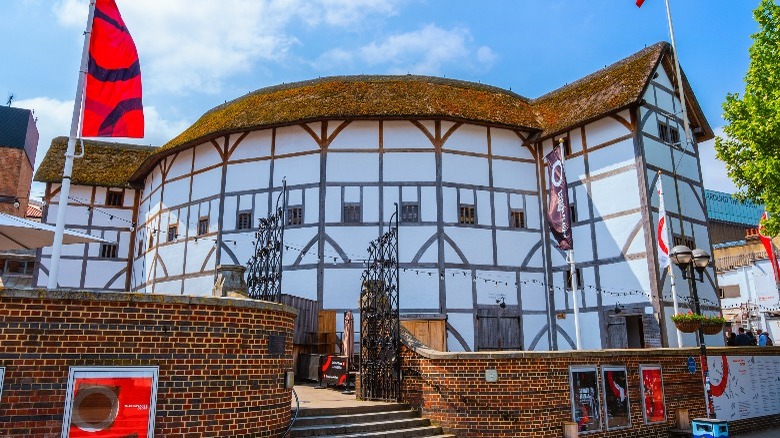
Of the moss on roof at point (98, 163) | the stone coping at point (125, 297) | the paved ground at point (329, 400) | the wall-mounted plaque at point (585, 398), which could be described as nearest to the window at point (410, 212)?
the paved ground at point (329, 400)

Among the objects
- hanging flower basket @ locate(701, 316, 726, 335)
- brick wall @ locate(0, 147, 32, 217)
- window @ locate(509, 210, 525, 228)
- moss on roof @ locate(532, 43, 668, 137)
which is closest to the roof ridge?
moss on roof @ locate(532, 43, 668, 137)

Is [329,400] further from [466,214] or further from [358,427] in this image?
[466,214]

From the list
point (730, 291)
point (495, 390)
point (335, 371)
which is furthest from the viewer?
point (730, 291)

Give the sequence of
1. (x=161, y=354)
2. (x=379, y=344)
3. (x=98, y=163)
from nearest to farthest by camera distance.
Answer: (x=161, y=354)
(x=379, y=344)
(x=98, y=163)

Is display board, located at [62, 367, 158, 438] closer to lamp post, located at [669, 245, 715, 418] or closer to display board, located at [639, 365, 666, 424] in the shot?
display board, located at [639, 365, 666, 424]

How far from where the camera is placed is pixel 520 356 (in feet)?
34.0

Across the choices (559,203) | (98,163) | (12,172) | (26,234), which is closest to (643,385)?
(559,203)

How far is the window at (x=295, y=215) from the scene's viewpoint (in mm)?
20109

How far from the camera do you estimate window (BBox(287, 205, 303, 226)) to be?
2011cm

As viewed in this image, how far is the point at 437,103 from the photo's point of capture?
69.6 feet

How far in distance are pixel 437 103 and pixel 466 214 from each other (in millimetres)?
4483

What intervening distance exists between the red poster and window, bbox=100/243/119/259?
22332 mm

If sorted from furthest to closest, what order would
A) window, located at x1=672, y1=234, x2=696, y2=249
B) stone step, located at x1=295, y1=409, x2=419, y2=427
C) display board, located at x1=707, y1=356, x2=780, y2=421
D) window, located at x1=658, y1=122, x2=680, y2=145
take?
1. window, located at x1=658, y1=122, x2=680, y2=145
2. window, located at x1=672, y1=234, x2=696, y2=249
3. display board, located at x1=707, y1=356, x2=780, y2=421
4. stone step, located at x1=295, y1=409, x2=419, y2=427

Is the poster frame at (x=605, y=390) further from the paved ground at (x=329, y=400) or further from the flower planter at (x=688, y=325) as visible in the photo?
the paved ground at (x=329, y=400)
